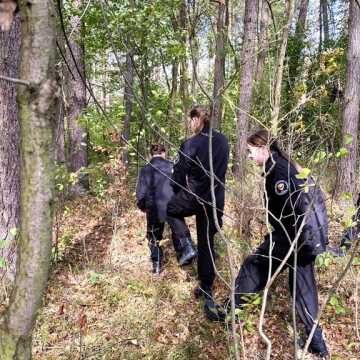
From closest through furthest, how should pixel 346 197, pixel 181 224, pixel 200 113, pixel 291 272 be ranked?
pixel 346 197 < pixel 291 272 < pixel 200 113 < pixel 181 224

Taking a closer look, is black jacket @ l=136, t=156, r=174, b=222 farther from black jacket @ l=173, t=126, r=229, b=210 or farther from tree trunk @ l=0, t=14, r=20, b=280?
tree trunk @ l=0, t=14, r=20, b=280

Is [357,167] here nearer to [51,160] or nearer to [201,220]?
[201,220]

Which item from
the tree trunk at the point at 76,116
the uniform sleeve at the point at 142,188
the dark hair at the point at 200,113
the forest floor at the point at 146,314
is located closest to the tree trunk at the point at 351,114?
the forest floor at the point at 146,314

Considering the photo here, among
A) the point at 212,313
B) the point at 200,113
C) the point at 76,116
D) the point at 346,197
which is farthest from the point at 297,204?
the point at 76,116

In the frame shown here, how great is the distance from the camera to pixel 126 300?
4.38 meters

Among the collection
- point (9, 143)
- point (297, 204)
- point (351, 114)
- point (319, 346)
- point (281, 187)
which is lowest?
point (319, 346)

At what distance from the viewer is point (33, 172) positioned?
3.85 ft

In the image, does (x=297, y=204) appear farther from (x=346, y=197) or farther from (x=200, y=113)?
(x=200, y=113)

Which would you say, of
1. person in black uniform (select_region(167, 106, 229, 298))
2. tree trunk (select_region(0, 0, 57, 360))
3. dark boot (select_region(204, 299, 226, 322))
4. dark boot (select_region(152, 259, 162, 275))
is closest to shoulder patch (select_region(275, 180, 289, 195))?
person in black uniform (select_region(167, 106, 229, 298))

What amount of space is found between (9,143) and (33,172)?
3.24 meters

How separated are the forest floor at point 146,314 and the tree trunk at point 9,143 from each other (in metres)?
0.81

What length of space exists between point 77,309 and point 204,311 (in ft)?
4.32

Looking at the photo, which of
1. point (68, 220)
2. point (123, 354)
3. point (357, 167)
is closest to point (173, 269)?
point (123, 354)

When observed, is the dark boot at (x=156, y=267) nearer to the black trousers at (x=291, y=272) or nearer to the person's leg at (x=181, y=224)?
the person's leg at (x=181, y=224)
